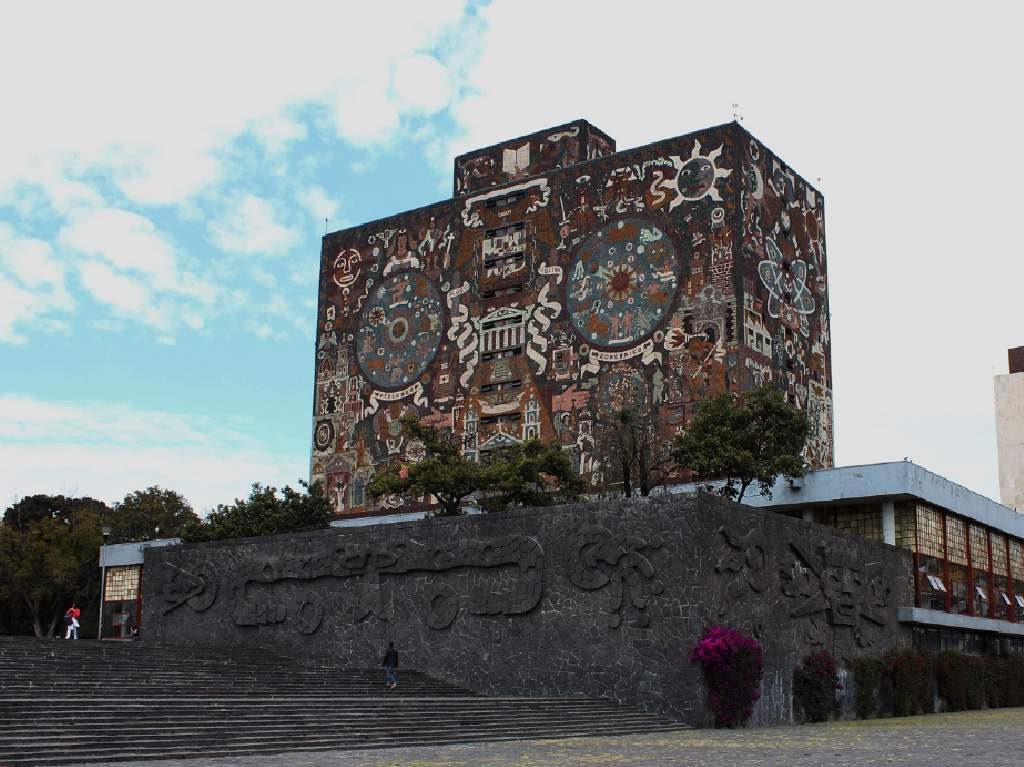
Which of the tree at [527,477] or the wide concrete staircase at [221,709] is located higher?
the tree at [527,477]

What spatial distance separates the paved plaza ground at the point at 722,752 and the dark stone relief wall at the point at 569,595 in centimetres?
227

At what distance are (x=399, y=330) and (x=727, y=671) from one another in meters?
24.1

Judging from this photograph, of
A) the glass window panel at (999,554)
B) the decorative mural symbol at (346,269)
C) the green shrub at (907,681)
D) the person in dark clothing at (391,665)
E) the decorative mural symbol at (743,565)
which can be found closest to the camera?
the decorative mural symbol at (743,565)

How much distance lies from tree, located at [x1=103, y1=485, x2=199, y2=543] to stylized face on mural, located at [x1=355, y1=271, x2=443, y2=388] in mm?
11455

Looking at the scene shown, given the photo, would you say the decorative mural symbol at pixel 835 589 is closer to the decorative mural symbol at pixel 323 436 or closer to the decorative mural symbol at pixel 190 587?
the decorative mural symbol at pixel 190 587

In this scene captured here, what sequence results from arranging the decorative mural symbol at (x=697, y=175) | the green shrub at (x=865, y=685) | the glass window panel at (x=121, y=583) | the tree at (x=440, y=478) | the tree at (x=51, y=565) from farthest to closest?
the tree at (x=51, y=565) → the glass window panel at (x=121, y=583) → the decorative mural symbol at (x=697, y=175) → the tree at (x=440, y=478) → the green shrub at (x=865, y=685)

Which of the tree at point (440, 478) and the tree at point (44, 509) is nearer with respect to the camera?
the tree at point (440, 478)

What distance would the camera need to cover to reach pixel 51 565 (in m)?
46.7

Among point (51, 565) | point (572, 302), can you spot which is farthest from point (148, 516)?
point (572, 302)

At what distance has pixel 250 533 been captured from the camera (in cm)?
3641

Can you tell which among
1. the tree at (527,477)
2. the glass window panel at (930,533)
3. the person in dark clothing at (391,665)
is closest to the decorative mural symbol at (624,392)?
the tree at (527,477)

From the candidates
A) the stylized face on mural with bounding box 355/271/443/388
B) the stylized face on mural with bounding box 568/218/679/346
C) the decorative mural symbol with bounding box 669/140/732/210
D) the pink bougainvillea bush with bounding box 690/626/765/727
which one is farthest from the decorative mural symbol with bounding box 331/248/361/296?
the pink bougainvillea bush with bounding box 690/626/765/727

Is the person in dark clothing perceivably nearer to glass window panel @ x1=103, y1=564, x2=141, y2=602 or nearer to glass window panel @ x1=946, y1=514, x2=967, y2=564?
glass window panel @ x1=946, y1=514, x2=967, y2=564

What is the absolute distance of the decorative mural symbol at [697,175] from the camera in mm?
36062
